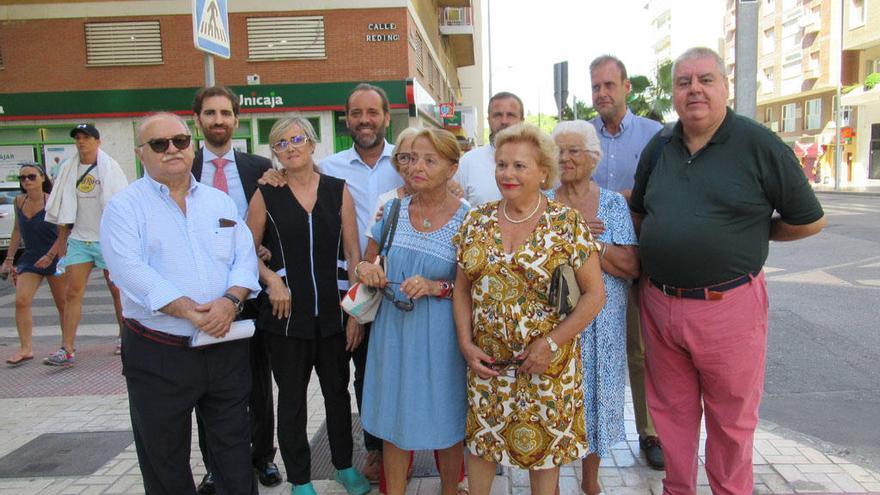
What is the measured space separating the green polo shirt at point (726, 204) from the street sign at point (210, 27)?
357cm

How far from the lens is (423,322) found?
3057 mm

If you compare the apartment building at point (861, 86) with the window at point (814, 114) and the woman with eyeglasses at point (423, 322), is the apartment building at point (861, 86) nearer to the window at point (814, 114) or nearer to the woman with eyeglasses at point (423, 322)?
the window at point (814, 114)

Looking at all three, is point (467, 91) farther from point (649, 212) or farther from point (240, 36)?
point (649, 212)

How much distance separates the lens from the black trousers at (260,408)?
361 centimetres

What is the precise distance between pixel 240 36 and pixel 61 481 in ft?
51.9

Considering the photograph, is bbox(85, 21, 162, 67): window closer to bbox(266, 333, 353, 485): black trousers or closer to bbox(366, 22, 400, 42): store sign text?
bbox(366, 22, 400, 42): store sign text

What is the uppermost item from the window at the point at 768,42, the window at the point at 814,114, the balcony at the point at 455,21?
the window at the point at 768,42

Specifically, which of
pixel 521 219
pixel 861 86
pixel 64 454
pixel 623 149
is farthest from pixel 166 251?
pixel 861 86

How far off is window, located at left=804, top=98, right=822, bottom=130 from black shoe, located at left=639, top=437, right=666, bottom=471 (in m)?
45.3

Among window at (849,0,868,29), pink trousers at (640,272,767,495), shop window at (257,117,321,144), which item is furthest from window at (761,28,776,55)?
pink trousers at (640,272,767,495)

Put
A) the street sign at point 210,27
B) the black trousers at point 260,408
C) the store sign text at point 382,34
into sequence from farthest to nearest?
the store sign text at point 382,34 < the street sign at point 210,27 < the black trousers at point 260,408

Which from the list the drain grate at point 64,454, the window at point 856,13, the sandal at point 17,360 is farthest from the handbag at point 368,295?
the window at point 856,13

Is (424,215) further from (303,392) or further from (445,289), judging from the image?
(303,392)

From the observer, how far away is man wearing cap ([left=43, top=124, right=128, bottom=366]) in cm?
585
